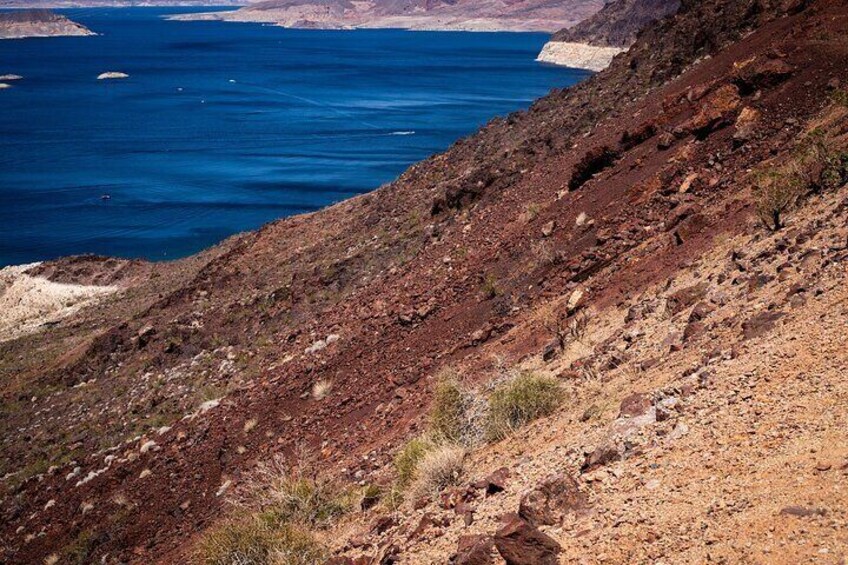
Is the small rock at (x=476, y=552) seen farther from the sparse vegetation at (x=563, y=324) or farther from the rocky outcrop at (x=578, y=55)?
the rocky outcrop at (x=578, y=55)

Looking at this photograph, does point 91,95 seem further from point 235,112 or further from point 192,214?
point 192,214

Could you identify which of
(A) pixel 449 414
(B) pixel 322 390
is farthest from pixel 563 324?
(B) pixel 322 390

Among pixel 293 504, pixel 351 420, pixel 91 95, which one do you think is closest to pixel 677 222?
pixel 351 420

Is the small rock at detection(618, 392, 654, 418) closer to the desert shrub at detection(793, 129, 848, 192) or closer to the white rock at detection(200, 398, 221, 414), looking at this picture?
the desert shrub at detection(793, 129, 848, 192)

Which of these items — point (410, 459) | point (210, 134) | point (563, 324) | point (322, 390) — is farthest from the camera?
point (210, 134)

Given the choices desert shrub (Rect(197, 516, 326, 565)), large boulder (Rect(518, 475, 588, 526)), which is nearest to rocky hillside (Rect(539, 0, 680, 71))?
desert shrub (Rect(197, 516, 326, 565))

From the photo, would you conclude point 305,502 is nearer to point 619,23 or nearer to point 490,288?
point 490,288

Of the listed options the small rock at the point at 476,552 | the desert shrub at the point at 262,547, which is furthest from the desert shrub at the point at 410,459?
the small rock at the point at 476,552
